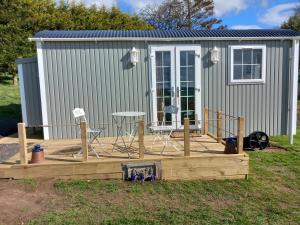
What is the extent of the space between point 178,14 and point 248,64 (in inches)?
693

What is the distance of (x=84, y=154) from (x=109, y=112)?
2262 millimetres

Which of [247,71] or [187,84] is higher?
[247,71]

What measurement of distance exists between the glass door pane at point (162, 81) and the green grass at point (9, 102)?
5582 millimetres

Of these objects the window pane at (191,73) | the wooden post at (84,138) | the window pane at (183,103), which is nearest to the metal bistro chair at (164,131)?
the window pane at (183,103)

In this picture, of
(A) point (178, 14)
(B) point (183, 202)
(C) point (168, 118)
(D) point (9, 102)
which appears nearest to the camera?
(B) point (183, 202)

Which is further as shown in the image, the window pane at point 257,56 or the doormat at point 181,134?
the window pane at point 257,56

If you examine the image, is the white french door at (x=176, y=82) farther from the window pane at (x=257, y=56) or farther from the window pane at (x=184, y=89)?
the window pane at (x=257, y=56)

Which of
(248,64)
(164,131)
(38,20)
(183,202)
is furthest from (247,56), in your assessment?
(38,20)

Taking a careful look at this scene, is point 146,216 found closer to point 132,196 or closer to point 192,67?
point 132,196

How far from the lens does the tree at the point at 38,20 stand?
40.8ft

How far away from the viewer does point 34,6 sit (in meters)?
13.8

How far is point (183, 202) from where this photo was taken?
11.6 feet

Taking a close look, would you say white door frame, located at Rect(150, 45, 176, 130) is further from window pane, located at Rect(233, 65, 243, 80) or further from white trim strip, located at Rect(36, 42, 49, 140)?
white trim strip, located at Rect(36, 42, 49, 140)

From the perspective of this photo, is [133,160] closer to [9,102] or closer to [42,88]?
[42,88]
